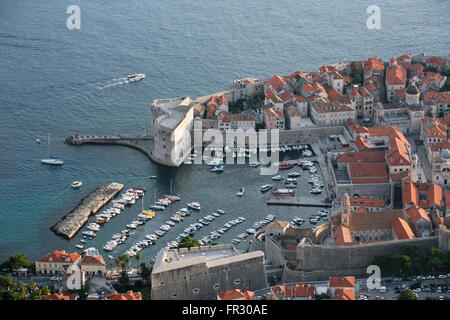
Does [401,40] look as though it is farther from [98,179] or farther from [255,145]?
[98,179]

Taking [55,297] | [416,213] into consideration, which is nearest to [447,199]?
[416,213]

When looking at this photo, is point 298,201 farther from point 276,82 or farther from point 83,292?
point 83,292

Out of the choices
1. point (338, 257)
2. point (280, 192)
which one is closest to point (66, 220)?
point (280, 192)

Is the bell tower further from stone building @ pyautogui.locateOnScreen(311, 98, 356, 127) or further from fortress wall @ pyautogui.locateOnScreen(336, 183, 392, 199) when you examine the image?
stone building @ pyautogui.locateOnScreen(311, 98, 356, 127)

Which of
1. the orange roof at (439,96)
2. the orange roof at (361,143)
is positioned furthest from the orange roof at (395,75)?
the orange roof at (361,143)
